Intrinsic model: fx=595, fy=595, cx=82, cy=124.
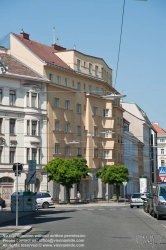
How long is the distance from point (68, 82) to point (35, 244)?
60.7 meters

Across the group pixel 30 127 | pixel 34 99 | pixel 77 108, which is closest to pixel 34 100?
pixel 34 99

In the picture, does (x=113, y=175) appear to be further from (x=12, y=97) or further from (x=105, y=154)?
(x=12, y=97)

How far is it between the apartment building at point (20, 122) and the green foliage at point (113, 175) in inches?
324

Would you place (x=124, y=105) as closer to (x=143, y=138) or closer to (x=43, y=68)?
(x=143, y=138)

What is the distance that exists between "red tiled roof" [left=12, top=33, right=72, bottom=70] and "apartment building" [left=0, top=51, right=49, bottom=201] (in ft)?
9.25

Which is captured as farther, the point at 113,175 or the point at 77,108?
the point at 77,108

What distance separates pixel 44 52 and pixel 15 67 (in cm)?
745

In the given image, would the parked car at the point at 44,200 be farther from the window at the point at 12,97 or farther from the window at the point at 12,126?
the window at the point at 12,97

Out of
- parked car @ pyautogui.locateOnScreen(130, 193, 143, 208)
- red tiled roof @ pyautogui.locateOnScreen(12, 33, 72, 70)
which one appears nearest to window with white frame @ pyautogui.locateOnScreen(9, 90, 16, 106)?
red tiled roof @ pyautogui.locateOnScreen(12, 33, 72, 70)

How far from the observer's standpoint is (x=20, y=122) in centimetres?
6938

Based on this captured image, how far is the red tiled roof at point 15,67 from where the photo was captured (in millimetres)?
69688

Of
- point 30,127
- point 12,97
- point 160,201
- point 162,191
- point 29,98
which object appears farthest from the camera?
point 29,98

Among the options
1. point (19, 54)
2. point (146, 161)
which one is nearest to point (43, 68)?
point (19, 54)

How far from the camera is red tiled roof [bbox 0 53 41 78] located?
69688 millimetres
